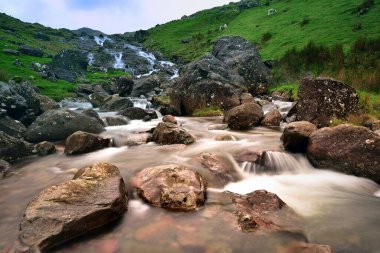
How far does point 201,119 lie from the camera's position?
688 inches

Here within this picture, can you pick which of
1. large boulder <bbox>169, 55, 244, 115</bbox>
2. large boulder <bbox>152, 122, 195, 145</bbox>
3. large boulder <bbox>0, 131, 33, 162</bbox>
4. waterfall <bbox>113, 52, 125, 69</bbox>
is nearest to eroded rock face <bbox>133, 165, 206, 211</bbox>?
Answer: large boulder <bbox>152, 122, 195, 145</bbox>

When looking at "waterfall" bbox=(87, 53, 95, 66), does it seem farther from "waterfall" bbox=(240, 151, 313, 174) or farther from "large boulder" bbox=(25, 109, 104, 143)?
"waterfall" bbox=(240, 151, 313, 174)

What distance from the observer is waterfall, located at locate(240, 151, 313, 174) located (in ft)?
29.3

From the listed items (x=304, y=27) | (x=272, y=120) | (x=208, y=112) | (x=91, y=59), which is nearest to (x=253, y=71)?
(x=208, y=112)

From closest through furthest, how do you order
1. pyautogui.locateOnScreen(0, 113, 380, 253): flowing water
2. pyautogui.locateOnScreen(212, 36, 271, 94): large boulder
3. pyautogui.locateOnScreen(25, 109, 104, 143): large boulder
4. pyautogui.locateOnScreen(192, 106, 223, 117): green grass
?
pyautogui.locateOnScreen(0, 113, 380, 253): flowing water, pyautogui.locateOnScreen(25, 109, 104, 143): large boulder, pyautogui.locateOnScreen(192, 106, 223, 117): green grass, pyautogui.locateOnScreen(212, 36, 271, 94): large boulder

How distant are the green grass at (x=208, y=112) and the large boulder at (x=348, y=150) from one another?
9.51 meters

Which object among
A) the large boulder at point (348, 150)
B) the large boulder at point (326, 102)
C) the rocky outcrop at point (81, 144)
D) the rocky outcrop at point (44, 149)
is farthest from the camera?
the large boulder at point (326, 102)

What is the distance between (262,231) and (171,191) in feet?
6.36

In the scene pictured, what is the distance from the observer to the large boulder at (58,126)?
13.0 m

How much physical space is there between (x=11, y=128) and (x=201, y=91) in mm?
10072

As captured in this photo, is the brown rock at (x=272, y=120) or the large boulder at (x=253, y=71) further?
the large boulder at (x=253, y=71)

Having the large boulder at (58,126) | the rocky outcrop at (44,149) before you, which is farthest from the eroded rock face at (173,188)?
the large boulder at (58,126)

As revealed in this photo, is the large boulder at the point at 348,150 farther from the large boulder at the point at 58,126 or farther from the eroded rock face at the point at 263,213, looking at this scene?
the large boulder at the point at 58,126

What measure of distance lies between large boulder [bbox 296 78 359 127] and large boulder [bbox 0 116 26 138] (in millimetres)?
11075
